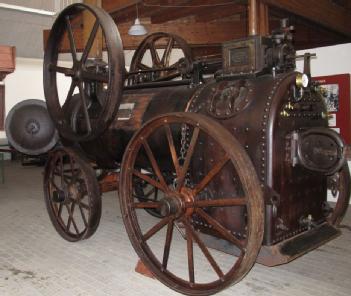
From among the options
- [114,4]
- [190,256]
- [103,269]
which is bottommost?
[103,269]

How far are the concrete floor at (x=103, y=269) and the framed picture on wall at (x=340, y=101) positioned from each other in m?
1.27

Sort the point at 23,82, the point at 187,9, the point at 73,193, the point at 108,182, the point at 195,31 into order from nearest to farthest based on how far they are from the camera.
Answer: the point at 73,193
the point at 108,182
the point at 187,9
the point at 195,31
the point at 23,82

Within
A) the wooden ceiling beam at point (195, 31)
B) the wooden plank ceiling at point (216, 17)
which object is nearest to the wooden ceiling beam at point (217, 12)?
the wooden plank ceiling at point (216, 17)

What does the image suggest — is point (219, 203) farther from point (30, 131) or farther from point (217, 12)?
point (217, 12)

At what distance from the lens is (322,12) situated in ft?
19.2

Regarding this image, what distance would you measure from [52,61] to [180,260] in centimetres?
196

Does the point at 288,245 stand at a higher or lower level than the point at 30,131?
lower

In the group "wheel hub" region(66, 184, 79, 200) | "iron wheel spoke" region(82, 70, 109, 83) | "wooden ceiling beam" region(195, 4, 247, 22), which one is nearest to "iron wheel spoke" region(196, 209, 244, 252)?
"iron wheel spoke" region(82, 70, 109, 83)

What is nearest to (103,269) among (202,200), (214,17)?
(202,200)

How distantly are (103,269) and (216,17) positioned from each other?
569 cm

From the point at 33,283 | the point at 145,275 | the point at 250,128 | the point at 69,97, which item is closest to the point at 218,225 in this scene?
the point at 250,128

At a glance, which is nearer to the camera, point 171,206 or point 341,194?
point 171,206

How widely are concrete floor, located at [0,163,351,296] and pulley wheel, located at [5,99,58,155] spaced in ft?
2.68

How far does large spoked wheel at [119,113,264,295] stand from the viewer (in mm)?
2018
